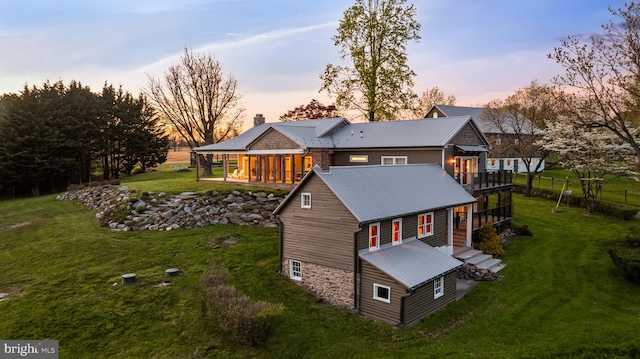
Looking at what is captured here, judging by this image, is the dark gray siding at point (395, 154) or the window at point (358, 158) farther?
the window at point (358, 158)

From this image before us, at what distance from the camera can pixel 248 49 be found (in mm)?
34969

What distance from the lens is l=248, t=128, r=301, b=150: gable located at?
27.4 m

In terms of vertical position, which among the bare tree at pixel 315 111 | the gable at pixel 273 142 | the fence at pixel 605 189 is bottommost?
the fence at pixel 605 189

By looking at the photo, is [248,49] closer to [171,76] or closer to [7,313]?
[171,76]

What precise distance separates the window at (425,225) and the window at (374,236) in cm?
302

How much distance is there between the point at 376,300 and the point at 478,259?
8421mm

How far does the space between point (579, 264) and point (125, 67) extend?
37.5 m

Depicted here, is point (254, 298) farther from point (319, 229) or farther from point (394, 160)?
point (394, 160)

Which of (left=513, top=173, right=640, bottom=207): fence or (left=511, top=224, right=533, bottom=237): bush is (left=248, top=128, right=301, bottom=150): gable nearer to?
(left=511, top=224, right=533, bottom=237): bush

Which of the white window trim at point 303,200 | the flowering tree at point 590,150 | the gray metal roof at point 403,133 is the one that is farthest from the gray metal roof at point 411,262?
the flowering tree at point 590,150

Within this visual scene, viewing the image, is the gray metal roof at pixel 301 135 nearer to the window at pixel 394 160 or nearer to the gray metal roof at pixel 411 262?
the window at pixel 394 160

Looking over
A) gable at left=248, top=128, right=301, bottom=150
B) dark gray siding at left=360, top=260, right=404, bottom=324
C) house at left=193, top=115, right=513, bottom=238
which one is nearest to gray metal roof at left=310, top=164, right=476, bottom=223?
dark gray siding at left=360, top=260, right=404, bottom=324

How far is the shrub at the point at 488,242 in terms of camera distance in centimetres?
2119

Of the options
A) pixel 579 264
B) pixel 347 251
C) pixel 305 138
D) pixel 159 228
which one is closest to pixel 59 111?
pixel 159 228
